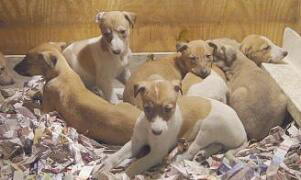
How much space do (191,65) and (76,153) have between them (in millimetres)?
988

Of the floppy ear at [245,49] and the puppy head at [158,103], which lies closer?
the puppy head at [158,103]

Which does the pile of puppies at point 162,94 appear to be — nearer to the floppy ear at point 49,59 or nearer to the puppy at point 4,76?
the floppy ear at point 49,59

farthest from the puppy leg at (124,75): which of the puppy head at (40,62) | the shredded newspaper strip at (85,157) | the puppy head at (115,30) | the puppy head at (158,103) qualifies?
the puppy head at (158,103)

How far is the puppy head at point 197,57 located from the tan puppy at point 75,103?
1.94 feet

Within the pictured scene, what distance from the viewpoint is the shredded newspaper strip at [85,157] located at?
2.70 metres

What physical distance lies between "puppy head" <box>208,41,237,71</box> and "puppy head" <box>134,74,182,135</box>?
0.95 metres

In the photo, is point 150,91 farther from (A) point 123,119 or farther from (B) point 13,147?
(B) point 13,147

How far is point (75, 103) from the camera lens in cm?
304

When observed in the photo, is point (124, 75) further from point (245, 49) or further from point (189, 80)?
point (245, 49)

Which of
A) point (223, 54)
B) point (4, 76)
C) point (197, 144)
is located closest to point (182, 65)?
point (223, 54)

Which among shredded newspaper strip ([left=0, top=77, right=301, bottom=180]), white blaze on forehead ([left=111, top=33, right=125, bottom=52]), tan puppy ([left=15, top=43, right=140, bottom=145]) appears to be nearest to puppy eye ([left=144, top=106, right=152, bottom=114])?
tan puppy ([left=15, top=43, right=140, bottom=145])

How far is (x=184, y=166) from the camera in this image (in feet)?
9.12

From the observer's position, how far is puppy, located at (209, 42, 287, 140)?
3.06 m

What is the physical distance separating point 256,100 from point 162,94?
753mm
